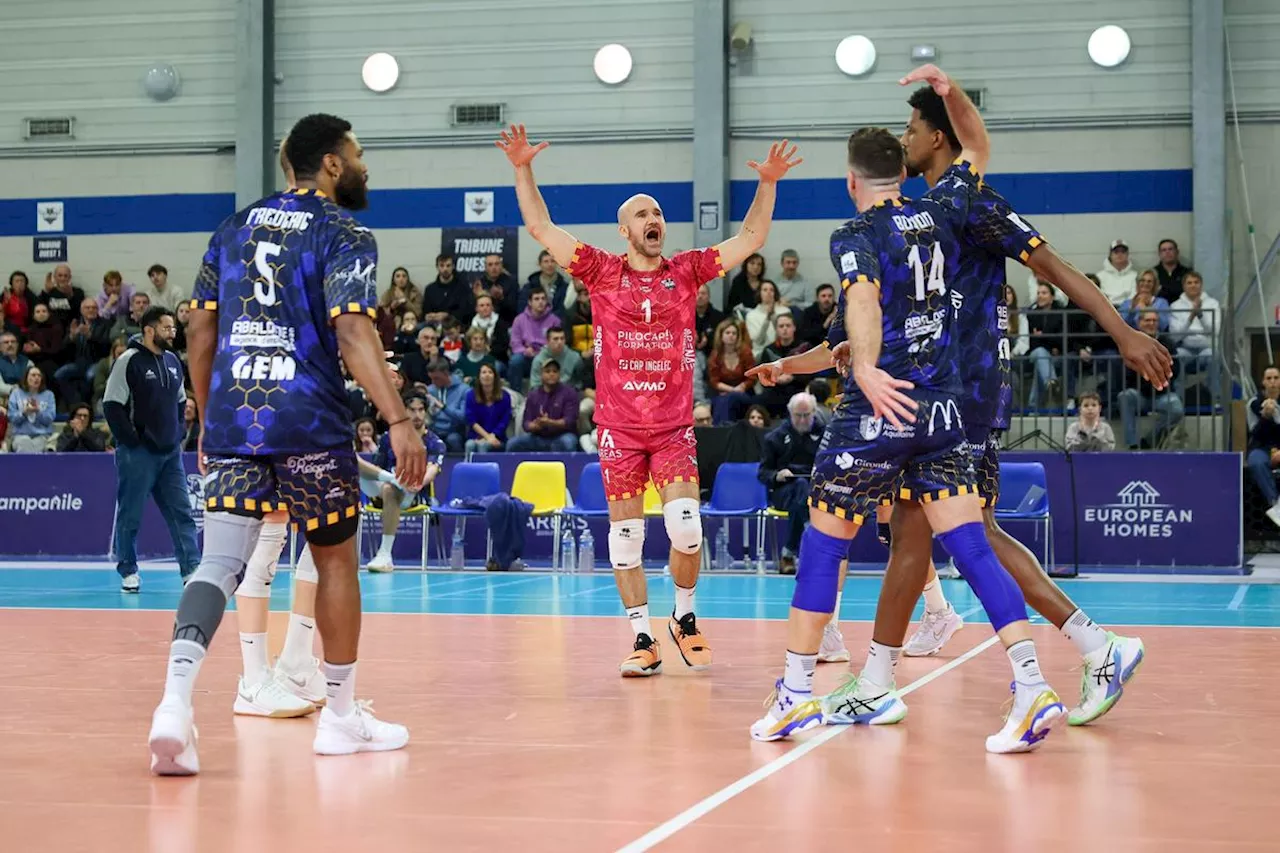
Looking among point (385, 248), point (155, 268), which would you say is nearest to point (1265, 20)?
point (385, 248)

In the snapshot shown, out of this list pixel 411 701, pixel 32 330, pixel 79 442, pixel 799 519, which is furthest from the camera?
pixel 32 330

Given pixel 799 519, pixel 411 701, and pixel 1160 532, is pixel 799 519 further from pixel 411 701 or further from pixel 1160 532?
pixel 411 701

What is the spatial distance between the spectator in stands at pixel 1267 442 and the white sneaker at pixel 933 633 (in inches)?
373

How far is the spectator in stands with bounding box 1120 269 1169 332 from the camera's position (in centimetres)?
1805

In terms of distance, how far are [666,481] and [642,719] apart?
1.98 meters

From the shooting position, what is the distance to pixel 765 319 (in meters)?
20.1

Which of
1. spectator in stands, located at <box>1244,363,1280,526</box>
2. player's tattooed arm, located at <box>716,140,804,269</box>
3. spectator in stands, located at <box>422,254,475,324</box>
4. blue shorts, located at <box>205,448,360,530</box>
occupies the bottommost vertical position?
blue shorts, located at <box>205,448,360,530</box>

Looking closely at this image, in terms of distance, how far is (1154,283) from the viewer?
757 inches

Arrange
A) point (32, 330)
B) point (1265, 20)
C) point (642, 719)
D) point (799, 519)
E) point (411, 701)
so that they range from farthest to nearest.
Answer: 1. point (32, 330)
2. point (1265, 20)
3. point (799, 519)
4. point (411, 701)
5. point (642, 719)

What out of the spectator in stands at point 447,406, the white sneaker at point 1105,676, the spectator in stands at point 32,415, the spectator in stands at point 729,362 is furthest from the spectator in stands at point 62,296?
the white sneaker at point 1105,676

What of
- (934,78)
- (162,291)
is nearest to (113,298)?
(162,291)

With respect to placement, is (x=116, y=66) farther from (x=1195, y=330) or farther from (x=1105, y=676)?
(x=1105, y=676)

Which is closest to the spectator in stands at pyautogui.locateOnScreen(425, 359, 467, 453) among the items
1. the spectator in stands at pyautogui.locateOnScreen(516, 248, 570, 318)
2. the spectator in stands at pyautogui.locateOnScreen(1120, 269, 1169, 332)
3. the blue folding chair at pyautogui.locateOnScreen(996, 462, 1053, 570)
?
the spectator in stands at pyautogui.locateOnScreen(516, 248, 570, 318)

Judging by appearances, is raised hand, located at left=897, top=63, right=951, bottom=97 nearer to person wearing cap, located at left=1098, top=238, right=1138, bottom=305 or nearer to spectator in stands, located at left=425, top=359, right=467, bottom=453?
spectator in stands, located at left=425, top=359, right=467, bottom=453
